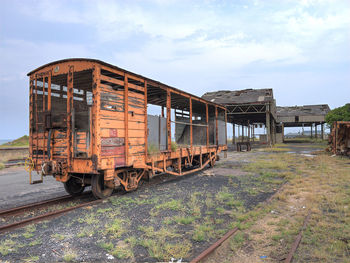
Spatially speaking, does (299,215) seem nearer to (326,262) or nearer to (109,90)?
(326,262)

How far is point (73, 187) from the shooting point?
7.10m

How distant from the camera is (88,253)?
11.4 ft

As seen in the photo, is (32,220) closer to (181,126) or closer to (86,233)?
(86,233)

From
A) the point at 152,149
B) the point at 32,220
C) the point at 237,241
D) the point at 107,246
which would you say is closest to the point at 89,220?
the point at 32,220

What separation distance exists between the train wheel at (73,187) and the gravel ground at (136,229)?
4.64 feet

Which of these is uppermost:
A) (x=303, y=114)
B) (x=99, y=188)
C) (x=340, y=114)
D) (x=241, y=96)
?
(x=241, y=96)

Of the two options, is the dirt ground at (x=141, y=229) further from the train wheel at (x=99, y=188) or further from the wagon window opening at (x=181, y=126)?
the wagon window opening at (x=181, y=126)

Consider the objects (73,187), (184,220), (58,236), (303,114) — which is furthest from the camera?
(303,114)

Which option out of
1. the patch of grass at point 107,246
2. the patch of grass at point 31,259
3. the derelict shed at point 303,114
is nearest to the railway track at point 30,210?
the patch of grass at point 31,259

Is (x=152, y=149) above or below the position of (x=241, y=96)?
below

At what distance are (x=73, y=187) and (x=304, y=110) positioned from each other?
44.6 m

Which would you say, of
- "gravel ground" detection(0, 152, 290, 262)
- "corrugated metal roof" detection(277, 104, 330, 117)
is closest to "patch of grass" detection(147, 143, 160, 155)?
"gravel ground" detection(0, 152, 290, 262)

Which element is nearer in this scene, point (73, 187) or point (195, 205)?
point (195, 205)

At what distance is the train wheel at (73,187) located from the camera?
22.8 feet
